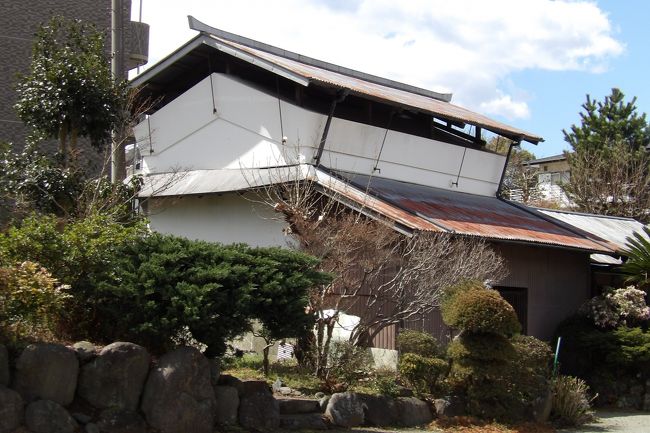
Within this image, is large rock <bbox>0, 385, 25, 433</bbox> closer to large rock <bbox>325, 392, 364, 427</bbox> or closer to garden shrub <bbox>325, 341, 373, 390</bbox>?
large rock <bbox>325, 392, 364, 427</bbox>

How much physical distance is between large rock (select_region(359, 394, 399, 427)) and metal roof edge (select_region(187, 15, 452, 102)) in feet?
32.0

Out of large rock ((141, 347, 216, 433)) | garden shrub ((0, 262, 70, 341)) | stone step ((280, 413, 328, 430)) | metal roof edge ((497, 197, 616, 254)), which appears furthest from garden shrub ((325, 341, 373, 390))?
metal roof edge ((497, 197, 616, 254))

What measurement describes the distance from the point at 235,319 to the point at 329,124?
7786 mm

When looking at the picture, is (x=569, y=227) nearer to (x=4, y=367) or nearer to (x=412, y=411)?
(x=412, y=411)

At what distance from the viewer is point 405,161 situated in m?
19.2

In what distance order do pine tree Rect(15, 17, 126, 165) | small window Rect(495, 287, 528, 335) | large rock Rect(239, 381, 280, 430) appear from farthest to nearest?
small window Rect(495, 287, 528, 335)
pine tree Rect(15, 17, 126, 165)
large rock Rect(239, 381, 280, 430)

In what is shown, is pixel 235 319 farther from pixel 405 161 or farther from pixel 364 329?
pixel 405 161

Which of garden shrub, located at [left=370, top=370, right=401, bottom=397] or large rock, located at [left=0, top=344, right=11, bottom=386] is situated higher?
large rock, located at [left=0, top=344, right=11, bottom=386]

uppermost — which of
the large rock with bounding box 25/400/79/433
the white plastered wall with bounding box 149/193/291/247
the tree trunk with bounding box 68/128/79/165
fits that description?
the tree trunk with bounding box 68/128/79/165

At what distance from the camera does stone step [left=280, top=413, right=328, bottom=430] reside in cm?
1104

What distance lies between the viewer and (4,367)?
8727 millimetres

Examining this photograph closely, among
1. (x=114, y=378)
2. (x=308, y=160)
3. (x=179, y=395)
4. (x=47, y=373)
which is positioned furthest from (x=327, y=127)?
(x=47, y=373)

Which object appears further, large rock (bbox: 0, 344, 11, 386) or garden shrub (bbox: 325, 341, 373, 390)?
garden shrub (bbox: 325, 341, 373, 390)

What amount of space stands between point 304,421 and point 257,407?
86 cm
